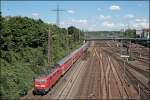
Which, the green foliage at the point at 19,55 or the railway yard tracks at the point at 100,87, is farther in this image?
the railway yard tracks at the point at 100,87

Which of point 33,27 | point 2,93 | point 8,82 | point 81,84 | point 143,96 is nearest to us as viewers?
point 2,93

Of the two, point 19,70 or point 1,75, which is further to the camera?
point 19,70

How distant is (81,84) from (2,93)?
18.8 m

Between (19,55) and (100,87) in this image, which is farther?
(19,55)

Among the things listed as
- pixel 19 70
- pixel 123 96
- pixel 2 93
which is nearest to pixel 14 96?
pixel 2 93

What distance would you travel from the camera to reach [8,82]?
40281 mm

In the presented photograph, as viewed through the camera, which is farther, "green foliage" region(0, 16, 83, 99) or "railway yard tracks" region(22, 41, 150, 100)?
"railway yard tracks" region(22, 41, 150, 100)

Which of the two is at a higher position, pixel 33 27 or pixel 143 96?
pixel 33 27

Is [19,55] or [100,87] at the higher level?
[19,55]

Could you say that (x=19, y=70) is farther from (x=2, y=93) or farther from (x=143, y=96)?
(x=143, y=96)

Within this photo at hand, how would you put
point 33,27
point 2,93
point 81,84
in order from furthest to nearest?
point 33,27 < point 81,84 < point 2,93

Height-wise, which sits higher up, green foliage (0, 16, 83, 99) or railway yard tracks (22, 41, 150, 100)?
green foliage (0, 16, 83, 99)

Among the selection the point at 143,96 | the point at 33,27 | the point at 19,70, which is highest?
the point at 33,27

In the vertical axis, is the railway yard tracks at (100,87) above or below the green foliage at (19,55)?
below
